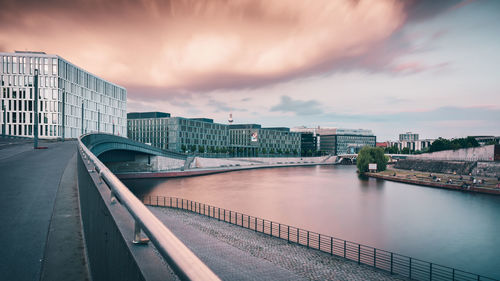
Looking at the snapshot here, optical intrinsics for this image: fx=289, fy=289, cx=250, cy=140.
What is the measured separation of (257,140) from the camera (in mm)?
165625

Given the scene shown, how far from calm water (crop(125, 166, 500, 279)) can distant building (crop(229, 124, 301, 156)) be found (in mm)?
103414

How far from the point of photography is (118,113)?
119 meters

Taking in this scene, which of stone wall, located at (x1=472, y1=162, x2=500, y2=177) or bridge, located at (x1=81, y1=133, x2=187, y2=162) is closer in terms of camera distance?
bridge, located at (x1=81, y1=133, x2=187, y2=162)

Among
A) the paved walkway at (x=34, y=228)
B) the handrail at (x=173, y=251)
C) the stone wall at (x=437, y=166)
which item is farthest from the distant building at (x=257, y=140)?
the handrail at (x=173, y=251)

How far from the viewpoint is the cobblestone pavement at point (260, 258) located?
1577 centimetres

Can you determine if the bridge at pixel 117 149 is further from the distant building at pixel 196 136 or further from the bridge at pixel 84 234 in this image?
the distant building at pixel 196 136

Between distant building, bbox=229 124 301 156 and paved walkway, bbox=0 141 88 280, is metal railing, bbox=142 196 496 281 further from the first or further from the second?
distant building, bbox=229 124 301 156

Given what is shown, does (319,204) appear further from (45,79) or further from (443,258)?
(45,79)

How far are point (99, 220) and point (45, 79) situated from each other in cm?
Answer: 10148

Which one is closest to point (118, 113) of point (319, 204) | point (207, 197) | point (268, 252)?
point (207, 197)

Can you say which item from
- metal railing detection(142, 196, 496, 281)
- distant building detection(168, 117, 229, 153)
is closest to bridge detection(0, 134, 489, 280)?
metal railing detection(142, 196, 496, 281)

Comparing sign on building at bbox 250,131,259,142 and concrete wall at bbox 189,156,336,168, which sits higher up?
sign on building at bbox 250,131,259,142

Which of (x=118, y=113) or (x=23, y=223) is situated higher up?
(x=118, y=113)

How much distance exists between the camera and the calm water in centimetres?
2758
